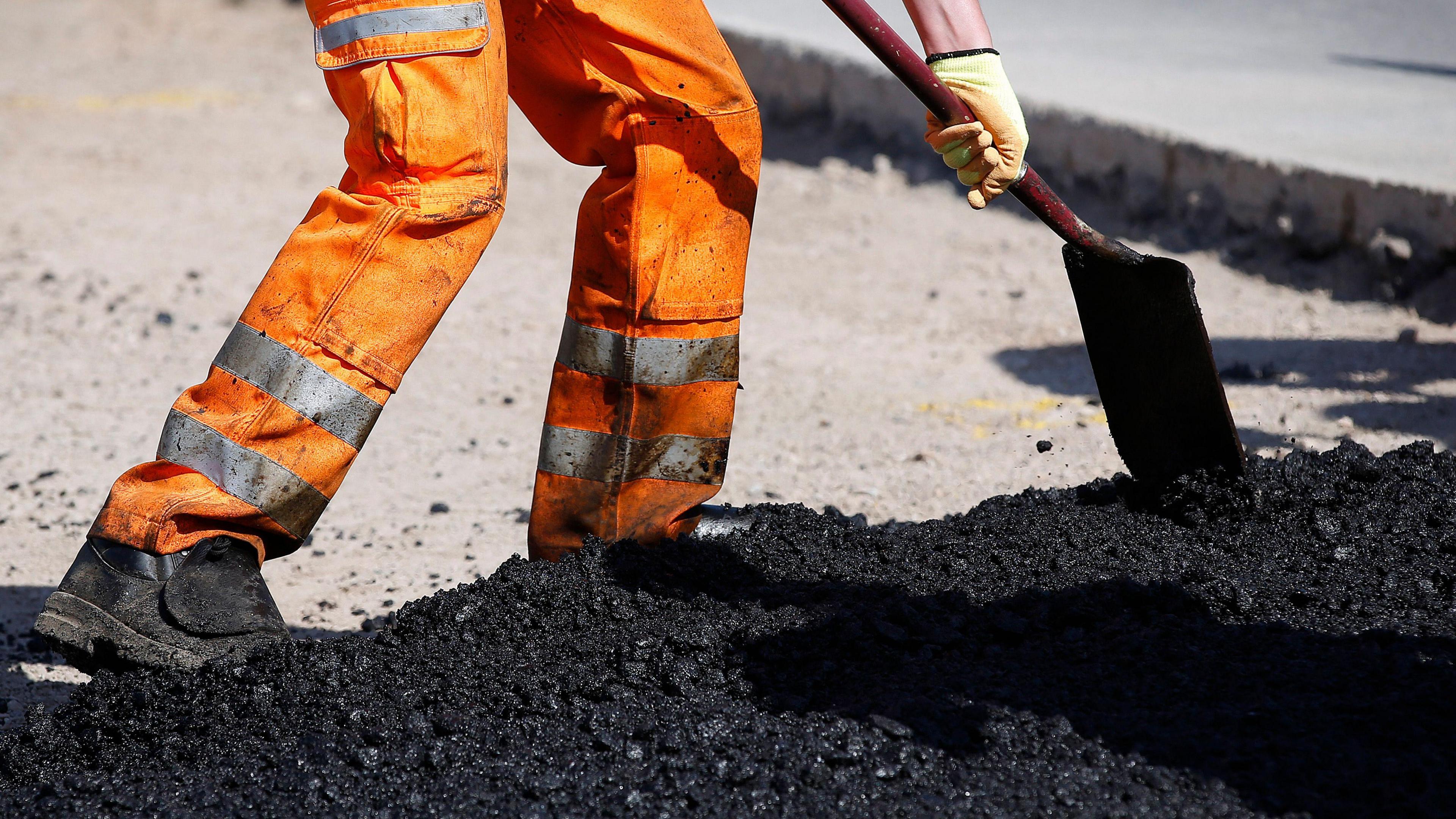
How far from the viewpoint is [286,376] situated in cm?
192

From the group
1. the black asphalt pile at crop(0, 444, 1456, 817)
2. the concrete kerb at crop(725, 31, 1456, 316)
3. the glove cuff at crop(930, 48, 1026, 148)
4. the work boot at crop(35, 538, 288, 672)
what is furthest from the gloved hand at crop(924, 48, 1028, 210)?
the concrete kerb at crop(725, 31, 1456, 316)

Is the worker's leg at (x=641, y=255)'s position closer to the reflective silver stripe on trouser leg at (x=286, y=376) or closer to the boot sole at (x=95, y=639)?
the reflective silver stripe on trouser leg at (x=286, y=376)

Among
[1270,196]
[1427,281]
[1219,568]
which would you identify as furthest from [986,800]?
[1270,196]

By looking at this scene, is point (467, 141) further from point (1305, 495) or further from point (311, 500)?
point (1305, 495)

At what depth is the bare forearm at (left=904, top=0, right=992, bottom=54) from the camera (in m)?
2.27

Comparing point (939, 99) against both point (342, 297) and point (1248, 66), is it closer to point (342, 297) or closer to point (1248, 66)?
point (342, 297)

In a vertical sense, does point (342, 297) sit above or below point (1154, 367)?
above

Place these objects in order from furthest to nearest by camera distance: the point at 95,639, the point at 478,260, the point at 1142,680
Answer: the point at 478,260, the point at 95,639, the point at 1142,680

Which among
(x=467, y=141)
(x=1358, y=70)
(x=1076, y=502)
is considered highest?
(x=467, y=141)

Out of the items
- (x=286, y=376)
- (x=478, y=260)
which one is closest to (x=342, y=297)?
(x=286, y=376)

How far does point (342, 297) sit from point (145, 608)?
563mm

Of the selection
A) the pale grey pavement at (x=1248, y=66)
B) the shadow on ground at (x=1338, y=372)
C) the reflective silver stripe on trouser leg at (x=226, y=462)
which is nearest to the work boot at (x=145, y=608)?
the reflective silver stripe on trouser leg at (x=226, y=462)

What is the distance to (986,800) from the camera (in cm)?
162

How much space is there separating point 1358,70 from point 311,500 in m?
6.60
